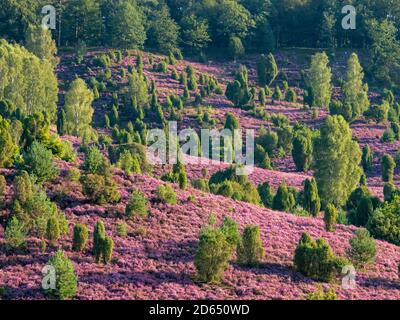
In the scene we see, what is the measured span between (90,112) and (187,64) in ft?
101

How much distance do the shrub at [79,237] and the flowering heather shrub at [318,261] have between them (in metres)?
10.4

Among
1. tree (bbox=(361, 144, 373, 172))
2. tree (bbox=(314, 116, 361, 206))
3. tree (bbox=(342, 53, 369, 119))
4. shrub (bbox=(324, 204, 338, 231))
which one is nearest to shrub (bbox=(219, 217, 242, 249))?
shrub (bbox=(324, 204, 338, 231))

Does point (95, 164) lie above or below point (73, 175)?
above

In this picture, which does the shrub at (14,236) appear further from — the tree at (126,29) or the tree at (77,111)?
the tree at (126,29)

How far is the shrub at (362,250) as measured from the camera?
37.3 meters

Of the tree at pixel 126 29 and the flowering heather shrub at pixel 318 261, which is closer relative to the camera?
the flowering heather shrub at pixel 318 261

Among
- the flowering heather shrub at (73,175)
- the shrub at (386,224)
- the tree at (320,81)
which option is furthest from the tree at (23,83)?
the shrub at (386,224)

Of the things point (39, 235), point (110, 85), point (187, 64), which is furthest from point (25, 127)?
point (187, 64)

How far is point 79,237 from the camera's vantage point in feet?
113

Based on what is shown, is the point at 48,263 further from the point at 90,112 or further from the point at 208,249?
the point at 90,112

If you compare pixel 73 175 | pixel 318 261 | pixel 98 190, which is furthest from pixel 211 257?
pixel 73 175

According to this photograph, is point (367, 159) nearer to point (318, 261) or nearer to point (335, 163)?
point (335, 163)

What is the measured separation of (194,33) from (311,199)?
57.9 meters

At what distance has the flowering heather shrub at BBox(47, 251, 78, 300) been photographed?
1187 inches
